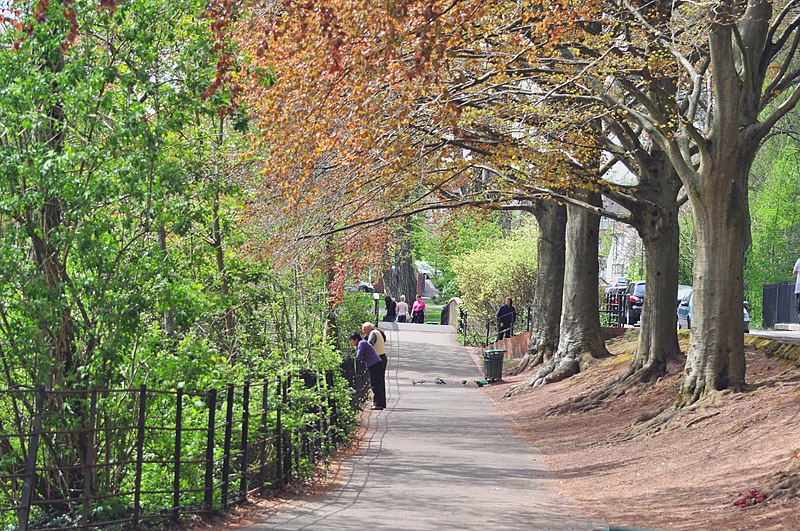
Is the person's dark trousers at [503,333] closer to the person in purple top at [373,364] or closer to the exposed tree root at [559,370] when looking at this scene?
the exposed tree root at [559,370]

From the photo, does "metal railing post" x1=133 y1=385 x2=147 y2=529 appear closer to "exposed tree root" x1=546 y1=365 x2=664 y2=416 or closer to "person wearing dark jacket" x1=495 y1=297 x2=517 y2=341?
"exposed tree root" x1=546 y1=365 x2=664 y2=416

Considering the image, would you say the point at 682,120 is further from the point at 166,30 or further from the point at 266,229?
the point at 166,30

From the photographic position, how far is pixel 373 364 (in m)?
21.1

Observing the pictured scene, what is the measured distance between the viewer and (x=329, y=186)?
18125mm

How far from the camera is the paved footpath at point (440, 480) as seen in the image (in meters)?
10.1

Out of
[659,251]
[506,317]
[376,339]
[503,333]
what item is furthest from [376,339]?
[503,333]

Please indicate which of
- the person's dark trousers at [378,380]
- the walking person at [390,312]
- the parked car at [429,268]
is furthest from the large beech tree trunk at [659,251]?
the parked car at [429,268]

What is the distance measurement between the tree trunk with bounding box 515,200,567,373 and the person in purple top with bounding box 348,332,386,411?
7869mm

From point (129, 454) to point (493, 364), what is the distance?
19.3 m

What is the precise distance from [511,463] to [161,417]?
20.7ft

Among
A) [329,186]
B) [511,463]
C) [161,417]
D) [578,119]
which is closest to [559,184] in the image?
[578,119]

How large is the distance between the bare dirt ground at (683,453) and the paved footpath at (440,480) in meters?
0.51

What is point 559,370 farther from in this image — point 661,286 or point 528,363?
point 661,286

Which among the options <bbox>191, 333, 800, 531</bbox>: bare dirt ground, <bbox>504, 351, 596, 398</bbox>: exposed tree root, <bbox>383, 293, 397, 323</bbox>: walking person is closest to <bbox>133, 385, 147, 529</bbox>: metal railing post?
<bbox>191, 333, 800, 531</bbox>: bare dirt ground
